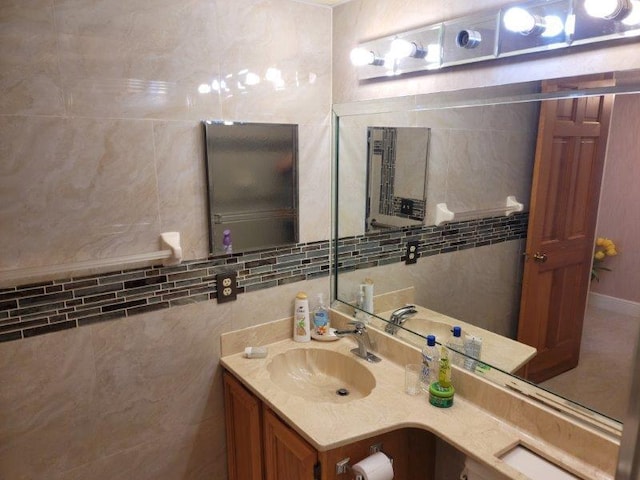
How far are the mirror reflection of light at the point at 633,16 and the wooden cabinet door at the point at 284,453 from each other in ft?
4.63

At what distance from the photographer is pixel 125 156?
148 cm

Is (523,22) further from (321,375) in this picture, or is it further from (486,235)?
(321,375)

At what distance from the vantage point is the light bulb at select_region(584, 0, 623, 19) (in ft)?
3.47

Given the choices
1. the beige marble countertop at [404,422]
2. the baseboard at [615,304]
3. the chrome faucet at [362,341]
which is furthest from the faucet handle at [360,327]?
the baseboard at [615,304]

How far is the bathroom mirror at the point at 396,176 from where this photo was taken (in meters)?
1.81

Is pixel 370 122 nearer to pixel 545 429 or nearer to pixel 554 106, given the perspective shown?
pixel 554 106

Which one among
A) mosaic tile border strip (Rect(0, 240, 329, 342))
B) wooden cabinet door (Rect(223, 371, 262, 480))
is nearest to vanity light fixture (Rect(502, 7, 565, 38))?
mosaic tile border strip (Rect(0, 240, 329, 342))

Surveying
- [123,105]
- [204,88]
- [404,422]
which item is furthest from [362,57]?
[404,422]

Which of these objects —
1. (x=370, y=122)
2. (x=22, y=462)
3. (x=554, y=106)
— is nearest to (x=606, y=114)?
(x=554, y=106)

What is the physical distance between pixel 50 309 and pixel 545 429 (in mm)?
1558

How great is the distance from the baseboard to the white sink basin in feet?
2.62

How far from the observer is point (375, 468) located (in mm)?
1318

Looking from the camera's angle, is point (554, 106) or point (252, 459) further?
point (252, 459)

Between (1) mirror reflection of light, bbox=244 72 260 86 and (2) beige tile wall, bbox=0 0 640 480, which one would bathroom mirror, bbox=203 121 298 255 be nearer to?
(2) beige tile wall, bbox=0 0 640 480
